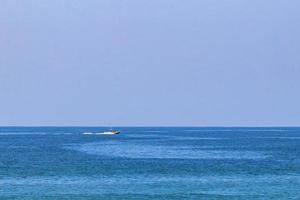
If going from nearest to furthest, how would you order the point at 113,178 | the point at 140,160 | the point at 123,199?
1. the point at 123,199
2. the point at 113,178
3. the point at 140,160

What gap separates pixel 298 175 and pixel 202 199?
24061 mm

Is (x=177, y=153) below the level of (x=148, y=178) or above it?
above

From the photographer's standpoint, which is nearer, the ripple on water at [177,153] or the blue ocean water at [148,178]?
the blue ocean water at [148,178]

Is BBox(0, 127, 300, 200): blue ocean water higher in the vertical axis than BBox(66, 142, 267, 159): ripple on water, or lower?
lower

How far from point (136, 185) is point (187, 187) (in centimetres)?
500

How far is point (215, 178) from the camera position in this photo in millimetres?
80312

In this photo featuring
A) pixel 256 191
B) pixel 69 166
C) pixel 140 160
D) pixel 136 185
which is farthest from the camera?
pixel 140 160

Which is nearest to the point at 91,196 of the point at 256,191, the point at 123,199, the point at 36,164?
the point at 123,199

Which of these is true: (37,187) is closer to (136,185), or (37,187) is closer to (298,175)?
(136,185)

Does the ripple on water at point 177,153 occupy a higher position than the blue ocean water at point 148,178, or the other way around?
the ripple on water at point 177,153

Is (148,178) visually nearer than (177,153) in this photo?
Yes

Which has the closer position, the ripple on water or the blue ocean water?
the blue ocean water

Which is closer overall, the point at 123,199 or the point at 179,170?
the point at 123,199

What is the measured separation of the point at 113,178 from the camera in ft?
262
